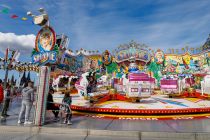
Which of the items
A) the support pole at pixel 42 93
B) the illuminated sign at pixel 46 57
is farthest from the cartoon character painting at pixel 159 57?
the support pole at pixel 42 93

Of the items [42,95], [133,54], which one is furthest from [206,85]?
[133,54]

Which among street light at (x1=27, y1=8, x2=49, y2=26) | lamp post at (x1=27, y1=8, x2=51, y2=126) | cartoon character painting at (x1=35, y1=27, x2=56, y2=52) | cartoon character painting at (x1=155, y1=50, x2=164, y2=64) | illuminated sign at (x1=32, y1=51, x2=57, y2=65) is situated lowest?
lamp post at (x1=27, y1=8, x2=51, y2=126)

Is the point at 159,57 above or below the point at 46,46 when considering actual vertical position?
above

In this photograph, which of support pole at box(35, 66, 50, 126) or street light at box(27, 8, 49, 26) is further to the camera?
street light at box(27, 8, 49, 26)

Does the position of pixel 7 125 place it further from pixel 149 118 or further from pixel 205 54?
pixel 205 54

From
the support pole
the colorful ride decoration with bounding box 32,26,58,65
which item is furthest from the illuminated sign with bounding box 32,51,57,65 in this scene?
the support pole

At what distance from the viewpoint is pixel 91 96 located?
33.3 ft

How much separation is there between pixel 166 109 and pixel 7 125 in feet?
21.0

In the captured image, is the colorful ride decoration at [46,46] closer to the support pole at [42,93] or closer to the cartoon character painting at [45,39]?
the cartoon character painting at [45,39]

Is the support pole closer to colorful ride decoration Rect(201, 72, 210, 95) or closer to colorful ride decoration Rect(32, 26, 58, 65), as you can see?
colorful ride decoration Rect(32, 26, 58, 65)

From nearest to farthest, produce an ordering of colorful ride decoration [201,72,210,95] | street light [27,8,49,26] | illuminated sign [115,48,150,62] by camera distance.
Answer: street light [27,8,49,26] < colorful ride decoration [201,72,210,95] < illuminated sign [115,48,150,62]

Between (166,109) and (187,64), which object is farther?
(187,64)

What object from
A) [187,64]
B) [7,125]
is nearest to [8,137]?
[7,125]

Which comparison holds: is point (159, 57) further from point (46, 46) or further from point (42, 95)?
point (42, 95)
